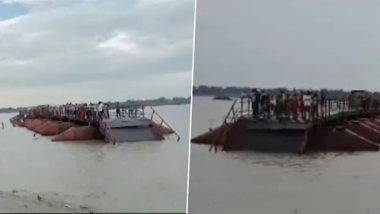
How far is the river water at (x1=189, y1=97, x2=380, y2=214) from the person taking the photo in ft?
14.0

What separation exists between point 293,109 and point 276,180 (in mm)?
454

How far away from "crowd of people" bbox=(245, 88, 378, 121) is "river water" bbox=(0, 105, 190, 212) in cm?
50

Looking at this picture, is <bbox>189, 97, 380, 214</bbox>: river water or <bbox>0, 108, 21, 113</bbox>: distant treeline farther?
<bbox>189, 97, 380, 214</bbox>: river water

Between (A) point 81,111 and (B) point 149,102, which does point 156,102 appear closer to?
(B) point 149,102

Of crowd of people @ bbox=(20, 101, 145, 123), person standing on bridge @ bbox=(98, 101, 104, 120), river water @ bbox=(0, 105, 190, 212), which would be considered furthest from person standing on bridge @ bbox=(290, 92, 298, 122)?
person standing on bridge @ bbox=(98, 101, 104, 120)

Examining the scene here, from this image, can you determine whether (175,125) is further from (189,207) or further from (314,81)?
(314,81)

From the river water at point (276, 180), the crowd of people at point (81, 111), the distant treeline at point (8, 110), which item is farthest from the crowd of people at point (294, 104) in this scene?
the distant treeline at point (8, 110)

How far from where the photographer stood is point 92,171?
4.16 m

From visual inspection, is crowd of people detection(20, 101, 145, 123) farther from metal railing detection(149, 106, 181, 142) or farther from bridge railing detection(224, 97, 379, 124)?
bridge railing detection(224, 97, 379, 124)

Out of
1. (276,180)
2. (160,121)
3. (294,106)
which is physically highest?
(294,106)

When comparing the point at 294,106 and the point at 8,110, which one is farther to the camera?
the point at 294,106

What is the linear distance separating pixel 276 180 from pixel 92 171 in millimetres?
1130

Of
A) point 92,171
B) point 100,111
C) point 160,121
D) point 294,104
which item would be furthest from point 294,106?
point 92,171

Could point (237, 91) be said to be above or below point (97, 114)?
above
